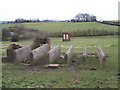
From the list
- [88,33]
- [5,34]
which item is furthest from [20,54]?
[88,33]

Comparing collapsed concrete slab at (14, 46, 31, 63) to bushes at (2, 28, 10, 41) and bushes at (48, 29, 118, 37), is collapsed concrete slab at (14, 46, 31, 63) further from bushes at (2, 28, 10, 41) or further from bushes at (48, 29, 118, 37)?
bushes at (48, 29, 118, 37)

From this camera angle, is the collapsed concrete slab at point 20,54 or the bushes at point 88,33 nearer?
the collapsed concrete slab at point 20,54

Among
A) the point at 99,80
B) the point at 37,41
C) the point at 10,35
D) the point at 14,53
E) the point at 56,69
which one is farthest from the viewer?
the point at 10,35

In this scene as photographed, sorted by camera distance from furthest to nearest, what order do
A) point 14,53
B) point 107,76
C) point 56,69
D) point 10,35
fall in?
point 10,35
point 14,53
point 56,69
point 107,76

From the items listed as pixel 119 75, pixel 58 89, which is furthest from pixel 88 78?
pixel 58 89

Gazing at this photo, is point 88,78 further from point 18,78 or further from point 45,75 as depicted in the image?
point 18,78

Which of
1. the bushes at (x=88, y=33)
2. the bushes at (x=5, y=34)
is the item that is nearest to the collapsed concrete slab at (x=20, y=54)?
the bushes at (x=5, y=34)

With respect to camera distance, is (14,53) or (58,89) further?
(14,53)

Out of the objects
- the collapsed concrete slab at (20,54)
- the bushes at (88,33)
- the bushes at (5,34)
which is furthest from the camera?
the bushes at (88,33)

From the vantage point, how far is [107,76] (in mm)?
12914

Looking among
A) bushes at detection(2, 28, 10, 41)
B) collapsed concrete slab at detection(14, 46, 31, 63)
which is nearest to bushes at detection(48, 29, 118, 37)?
bushes at detection(2, 28, 10, 41)

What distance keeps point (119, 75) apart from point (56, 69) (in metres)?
3.37

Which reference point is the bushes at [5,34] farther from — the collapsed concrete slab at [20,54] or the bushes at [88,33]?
the collapsed concrete slab at [20,54]

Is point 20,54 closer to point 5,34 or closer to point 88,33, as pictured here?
point 5,34
